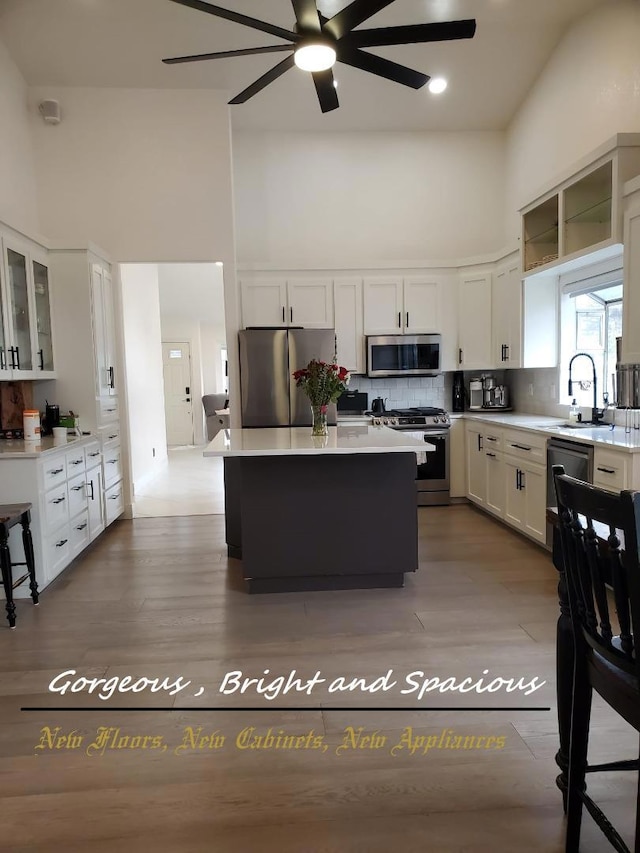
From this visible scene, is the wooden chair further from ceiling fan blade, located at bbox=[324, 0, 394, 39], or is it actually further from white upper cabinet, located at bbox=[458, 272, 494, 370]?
white upper cabinet, located at bbox=[458, 272, 494, 370]

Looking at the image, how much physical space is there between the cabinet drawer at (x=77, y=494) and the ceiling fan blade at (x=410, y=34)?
3095 mm

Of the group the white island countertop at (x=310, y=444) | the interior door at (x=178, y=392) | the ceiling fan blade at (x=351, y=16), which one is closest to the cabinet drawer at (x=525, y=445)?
the white island countertop at (x=310, y=444)

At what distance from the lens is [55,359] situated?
4410 mm

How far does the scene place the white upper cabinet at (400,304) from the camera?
17.7 feet

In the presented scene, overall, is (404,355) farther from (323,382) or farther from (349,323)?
(323,382)

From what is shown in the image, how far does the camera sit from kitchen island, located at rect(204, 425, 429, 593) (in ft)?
10.5

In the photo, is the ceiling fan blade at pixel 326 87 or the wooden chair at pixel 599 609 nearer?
the wooden chair at pixel 599 609

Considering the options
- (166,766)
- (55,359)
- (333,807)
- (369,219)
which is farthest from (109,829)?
(369,219)

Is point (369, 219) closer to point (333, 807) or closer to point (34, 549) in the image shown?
point (34, 549)

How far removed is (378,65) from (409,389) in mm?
3304

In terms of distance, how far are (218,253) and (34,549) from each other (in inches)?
117

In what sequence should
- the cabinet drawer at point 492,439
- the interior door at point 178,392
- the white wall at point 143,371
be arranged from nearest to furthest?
the cabinet drawer at point 492,439 < the white wall at point 143,371 < the interior door at point 178,392

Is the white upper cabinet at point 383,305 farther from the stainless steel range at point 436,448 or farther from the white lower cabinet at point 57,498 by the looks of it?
the white lower cabinet at point 57,498

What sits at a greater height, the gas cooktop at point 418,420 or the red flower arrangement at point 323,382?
the red flower arrangement at point 323,382
